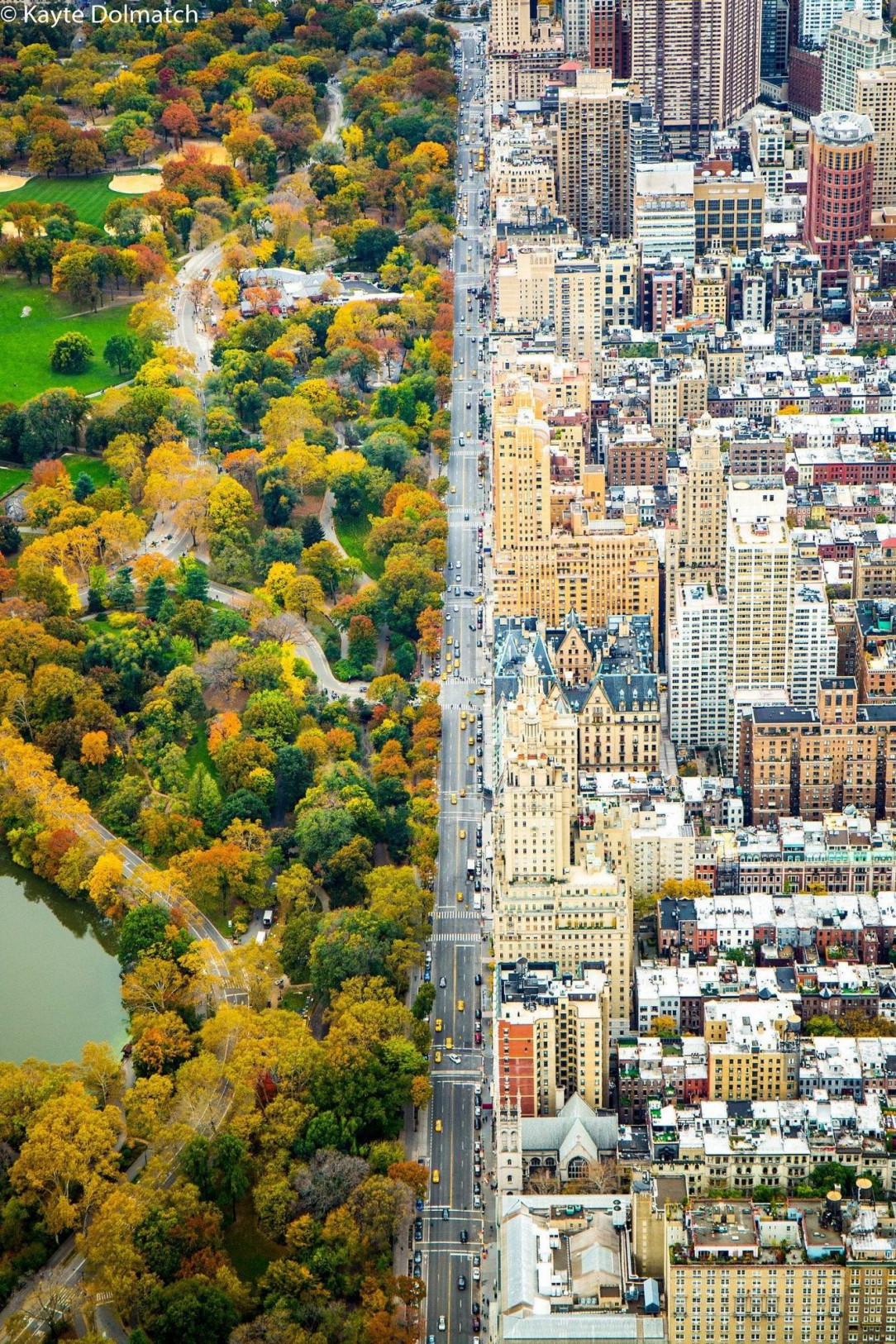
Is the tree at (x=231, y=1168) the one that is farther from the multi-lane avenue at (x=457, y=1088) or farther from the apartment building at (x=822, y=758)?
the apartment building at (x=822, y=758)

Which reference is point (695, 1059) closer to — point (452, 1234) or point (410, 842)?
point (452, 1234)

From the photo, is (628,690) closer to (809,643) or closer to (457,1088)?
(809,643)

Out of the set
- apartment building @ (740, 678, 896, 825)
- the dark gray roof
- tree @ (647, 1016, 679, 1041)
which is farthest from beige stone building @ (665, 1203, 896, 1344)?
the dark gray roof

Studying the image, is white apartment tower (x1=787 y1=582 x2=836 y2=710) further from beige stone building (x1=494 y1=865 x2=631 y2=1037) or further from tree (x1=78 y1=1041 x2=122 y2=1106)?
tree (x1=78 y1=1041 x2=122 y2=1106)

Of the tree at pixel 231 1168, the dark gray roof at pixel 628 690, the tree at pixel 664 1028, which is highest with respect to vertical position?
the dark gray roof at pixel 628 690

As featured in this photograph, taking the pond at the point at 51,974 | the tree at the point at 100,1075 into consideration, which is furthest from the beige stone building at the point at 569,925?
the pond at the point at 51,974

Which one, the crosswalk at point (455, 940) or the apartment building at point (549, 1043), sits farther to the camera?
the crosswalk at point (455, 940)

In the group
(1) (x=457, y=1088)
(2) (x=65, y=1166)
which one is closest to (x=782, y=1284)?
(1) (x=457, y=1088)
